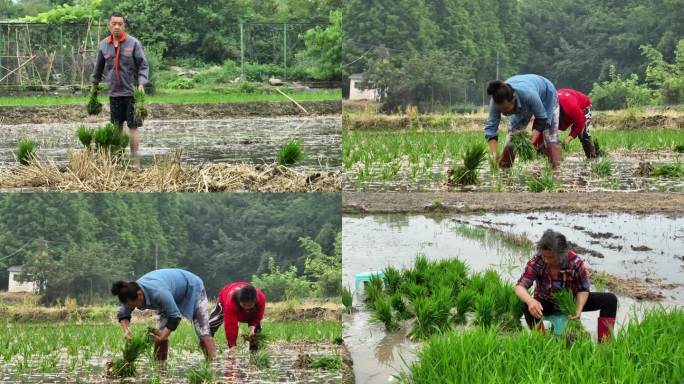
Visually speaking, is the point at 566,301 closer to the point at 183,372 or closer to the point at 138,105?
the point at 183,372

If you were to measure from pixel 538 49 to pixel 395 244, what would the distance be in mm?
2363

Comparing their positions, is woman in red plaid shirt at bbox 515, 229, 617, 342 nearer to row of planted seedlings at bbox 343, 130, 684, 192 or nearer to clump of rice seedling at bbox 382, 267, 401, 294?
row of planted seedlings at bbox 343, 130, 684, 192

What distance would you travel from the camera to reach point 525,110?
6.73m

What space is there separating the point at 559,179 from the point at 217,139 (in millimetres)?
3942

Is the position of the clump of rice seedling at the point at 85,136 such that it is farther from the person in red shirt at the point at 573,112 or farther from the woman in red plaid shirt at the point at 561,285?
the person in red shirt at the point at 573,112

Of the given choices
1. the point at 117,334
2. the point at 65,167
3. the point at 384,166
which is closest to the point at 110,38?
the point at 65,167

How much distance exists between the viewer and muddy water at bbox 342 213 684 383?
8000 millimetres

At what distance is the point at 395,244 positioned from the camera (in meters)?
8.88

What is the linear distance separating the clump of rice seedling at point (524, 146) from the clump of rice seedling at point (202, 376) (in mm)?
2912

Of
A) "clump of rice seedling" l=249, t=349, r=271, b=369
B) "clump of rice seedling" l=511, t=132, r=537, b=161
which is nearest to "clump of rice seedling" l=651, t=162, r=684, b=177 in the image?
"clump of rice seedling" l=511, t=132, r=537, b=161

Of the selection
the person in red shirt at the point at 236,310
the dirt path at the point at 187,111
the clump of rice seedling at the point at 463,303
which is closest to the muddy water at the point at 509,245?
the clump of rice seedling at the point at 463,303

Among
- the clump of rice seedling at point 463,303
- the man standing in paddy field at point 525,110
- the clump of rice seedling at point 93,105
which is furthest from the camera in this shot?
the clump of rice seedling at point 93,105

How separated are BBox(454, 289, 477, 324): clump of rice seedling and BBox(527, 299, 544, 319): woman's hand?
95cm

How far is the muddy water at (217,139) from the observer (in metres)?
8.09
